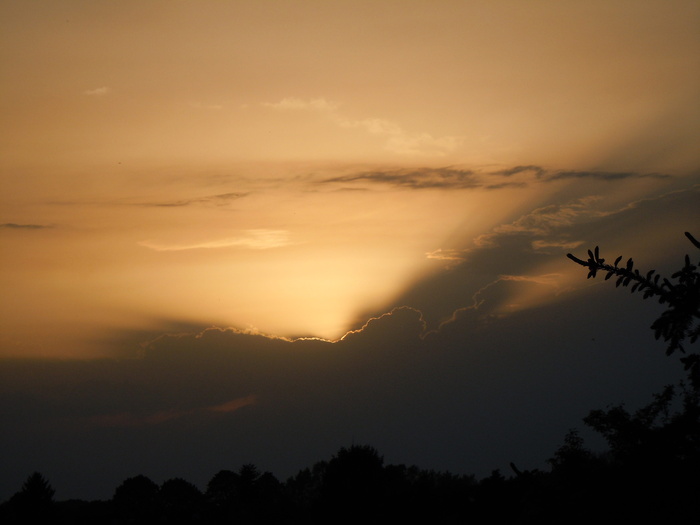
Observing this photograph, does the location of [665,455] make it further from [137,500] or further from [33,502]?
[137,500]

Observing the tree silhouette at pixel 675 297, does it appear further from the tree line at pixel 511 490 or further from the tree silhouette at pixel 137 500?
the tree silhouette at pixel 137 500

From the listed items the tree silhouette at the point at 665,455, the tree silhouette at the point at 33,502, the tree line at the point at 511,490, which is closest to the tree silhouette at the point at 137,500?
the tree line at the point at 511,490

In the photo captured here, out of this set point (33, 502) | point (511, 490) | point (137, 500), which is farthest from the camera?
point (137, 500)

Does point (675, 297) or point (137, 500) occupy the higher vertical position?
point (675, 297)

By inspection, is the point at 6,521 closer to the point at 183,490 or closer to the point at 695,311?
the point at 183,490

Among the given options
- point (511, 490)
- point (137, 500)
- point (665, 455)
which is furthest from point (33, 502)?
point (665, 455)

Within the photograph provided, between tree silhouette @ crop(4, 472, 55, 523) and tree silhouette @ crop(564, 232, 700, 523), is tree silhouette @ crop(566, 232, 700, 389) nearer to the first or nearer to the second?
tree silhouette @ crop(564, 232, 700, 523)

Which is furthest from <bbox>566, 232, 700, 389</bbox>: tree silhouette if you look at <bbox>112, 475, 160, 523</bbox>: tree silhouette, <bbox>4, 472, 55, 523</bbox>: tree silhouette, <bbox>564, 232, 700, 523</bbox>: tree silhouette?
<bbox>112, 475, 160, 523</bbox>: tree silhouette

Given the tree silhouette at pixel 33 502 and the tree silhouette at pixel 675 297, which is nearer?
the tree silhouette at pixel 675 297

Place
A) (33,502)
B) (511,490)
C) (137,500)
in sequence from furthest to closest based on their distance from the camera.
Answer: (137,500) → (33,502) → (511,490)

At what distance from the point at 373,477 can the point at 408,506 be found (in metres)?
9.55

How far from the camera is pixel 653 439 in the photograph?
22.3 feet

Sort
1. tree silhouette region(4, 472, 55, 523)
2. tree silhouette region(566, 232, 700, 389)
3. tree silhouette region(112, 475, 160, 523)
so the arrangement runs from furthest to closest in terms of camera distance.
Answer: tree silhouette region(112, 475, 160, 523) → tree silhouette region(4, 472, 55, 523) → tree silhouette region(566, 232, 700, 389)

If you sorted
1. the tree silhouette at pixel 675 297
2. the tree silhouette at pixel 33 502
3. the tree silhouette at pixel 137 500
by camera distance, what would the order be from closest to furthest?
the tree silhouette at pixel 675 297 → the tree silhouette at pixel 33 502 → the tree silhouette at pixel 137 500
